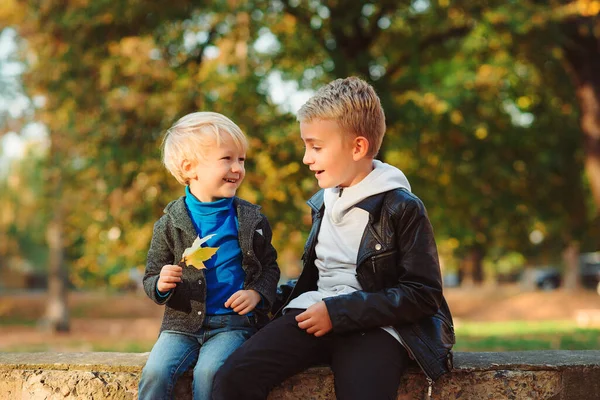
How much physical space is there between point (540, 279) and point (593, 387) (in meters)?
42.6

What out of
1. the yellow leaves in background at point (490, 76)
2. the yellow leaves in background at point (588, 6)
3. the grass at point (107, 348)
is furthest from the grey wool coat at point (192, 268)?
the yellow leaves in background at point (490, 76)

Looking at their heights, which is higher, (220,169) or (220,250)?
(220,169)

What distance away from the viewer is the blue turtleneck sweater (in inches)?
116

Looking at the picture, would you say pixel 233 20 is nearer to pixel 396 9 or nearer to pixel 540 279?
pixel 396 9

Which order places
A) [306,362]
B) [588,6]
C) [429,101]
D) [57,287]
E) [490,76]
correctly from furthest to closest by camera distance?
[57,287] → [490,76] → [429,101] → [588,6] → [306,362]

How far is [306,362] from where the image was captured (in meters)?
2.79

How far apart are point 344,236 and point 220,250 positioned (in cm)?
51

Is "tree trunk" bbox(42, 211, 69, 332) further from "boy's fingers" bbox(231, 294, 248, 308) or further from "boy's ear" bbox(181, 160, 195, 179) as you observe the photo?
"boy's fingers" bbox(231, 294, 248, 308)

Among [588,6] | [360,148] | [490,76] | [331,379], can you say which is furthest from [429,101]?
[331,379]

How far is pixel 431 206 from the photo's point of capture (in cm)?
1324

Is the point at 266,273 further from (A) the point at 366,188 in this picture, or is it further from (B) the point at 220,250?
(A) the point at 366,188

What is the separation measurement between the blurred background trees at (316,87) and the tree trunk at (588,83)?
2 centimetres

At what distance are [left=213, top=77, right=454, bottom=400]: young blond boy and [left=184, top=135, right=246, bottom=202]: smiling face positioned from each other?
1.07 ft

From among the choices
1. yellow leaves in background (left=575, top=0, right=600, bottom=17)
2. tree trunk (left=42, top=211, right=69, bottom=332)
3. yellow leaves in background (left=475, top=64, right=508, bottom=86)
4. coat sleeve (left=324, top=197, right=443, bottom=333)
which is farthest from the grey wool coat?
tree trunk (left=42, top=211, right=69, bottom=332)
